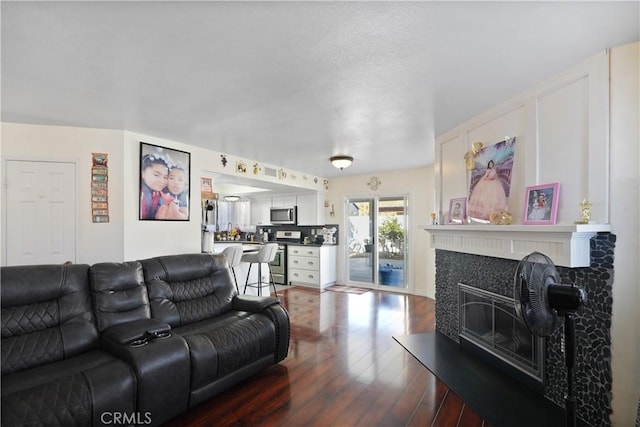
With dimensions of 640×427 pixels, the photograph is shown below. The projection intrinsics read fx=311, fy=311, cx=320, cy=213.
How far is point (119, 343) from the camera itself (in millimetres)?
1984

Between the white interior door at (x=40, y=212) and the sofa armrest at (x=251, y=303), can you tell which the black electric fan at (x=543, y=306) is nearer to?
the sofa armrest at (x=251, y=303)

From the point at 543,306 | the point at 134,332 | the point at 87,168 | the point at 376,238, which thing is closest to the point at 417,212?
the point at 376,238

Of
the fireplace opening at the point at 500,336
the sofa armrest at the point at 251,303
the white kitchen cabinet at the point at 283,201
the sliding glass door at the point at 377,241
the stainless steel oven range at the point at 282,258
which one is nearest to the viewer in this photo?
the fireplace opening at the point at 500,336

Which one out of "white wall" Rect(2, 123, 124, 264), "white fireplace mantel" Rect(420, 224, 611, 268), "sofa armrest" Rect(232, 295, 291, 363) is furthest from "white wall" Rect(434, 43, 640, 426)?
"white wall" Rect(2, 123, 124, 264)

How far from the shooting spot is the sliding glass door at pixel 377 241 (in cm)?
607

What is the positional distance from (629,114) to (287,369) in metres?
3.07

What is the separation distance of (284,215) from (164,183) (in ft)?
11.3

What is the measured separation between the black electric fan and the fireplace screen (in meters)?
0.78

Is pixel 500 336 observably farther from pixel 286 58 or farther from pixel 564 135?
pixel 286 58

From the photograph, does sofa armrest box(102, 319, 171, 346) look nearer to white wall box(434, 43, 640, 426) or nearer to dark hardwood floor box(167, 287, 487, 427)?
dark hardwood floor box(167, 287, 487, 427)

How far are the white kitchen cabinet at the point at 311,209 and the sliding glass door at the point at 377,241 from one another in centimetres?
62

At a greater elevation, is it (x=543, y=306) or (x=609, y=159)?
(x=609, y=159)

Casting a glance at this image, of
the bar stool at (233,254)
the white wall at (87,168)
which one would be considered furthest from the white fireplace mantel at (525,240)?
the white wall at (87,168)

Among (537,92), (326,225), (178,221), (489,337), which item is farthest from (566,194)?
(326,225)
